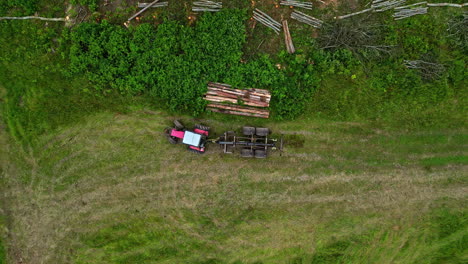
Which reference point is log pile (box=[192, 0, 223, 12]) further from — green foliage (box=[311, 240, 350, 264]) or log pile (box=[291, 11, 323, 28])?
green foliage (box=[311, 240, 350, 264])

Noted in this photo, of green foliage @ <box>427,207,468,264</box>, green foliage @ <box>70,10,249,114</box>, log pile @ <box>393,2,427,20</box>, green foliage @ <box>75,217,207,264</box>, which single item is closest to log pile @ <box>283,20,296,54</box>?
green foliage @ <box>70,10,249,114</box>

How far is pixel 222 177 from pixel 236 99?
163 inches

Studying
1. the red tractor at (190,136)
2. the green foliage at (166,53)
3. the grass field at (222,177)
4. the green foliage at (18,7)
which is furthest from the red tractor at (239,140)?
the green foliage at (18,7)

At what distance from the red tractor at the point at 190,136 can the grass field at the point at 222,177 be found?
50 cm

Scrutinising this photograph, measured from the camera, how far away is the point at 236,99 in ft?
55.2

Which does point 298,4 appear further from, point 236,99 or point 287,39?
point 236,99

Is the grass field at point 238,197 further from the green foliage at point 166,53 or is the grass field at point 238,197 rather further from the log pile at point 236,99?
the green foliage at point 166,53

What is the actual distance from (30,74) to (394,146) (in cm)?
1939

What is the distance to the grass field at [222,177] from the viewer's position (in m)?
17.0

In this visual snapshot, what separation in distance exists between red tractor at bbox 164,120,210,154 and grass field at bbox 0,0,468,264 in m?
0.50

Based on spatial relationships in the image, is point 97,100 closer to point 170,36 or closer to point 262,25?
point 170,36

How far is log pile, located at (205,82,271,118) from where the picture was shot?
16719mm

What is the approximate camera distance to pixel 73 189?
56.1ft

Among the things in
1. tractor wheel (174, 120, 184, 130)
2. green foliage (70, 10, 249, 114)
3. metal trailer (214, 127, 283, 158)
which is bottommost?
metal trailer (214, 127, 283, 158)
